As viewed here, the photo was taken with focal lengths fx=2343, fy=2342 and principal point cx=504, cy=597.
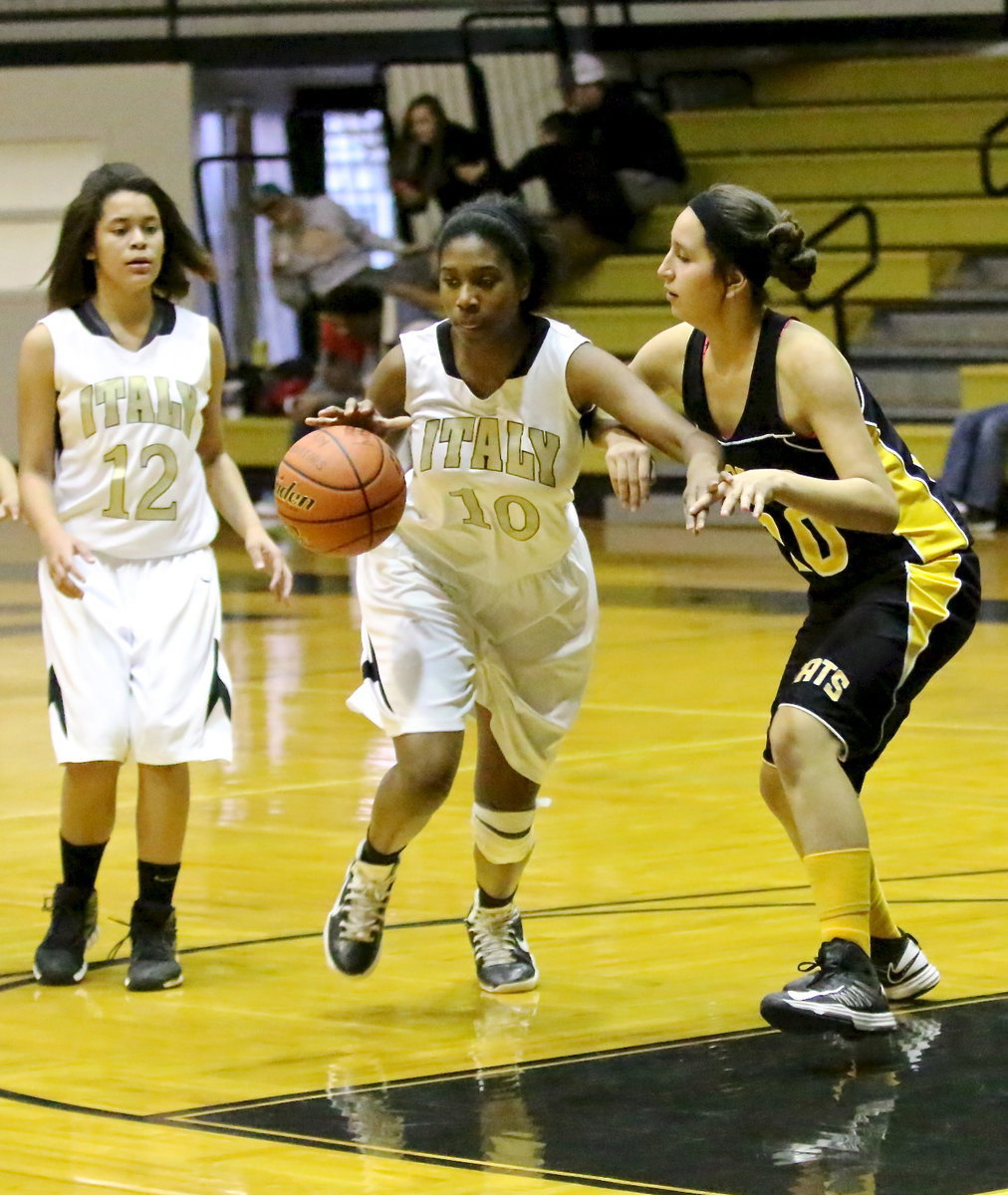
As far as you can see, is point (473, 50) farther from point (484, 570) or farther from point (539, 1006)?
point (539, 1006)

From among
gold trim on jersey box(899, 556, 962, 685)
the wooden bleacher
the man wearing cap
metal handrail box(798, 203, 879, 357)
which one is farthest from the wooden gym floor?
the man wearing cap

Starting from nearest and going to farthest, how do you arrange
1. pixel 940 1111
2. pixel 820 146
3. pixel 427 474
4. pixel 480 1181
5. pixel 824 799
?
pixel 480 1181 → pixel 940 1111 → pixel 824 799 → pixel 427 474 → pixel 820 146

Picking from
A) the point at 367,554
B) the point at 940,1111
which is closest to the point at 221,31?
the point at 367,554

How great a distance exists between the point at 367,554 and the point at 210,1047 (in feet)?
3.44

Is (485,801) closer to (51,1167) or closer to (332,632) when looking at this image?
(51,1167)

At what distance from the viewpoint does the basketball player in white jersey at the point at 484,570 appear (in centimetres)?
434

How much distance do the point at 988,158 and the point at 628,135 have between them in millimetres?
2372

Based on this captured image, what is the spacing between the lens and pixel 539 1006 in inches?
171

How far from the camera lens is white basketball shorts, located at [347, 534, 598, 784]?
445 centimetres

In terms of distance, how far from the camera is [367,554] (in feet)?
15.1

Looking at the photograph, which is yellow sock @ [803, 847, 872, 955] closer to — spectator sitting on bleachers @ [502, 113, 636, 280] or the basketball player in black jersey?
the basketball player in black jersey

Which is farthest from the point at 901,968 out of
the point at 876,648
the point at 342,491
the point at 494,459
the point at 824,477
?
the point at 342,491

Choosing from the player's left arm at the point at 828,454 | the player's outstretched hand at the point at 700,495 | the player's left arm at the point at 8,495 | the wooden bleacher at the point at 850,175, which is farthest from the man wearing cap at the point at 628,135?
the player's outstretched hand at the point at 700,495

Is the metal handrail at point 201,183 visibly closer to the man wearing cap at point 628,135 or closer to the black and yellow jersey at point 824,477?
the man wearing cap at point 628,135
